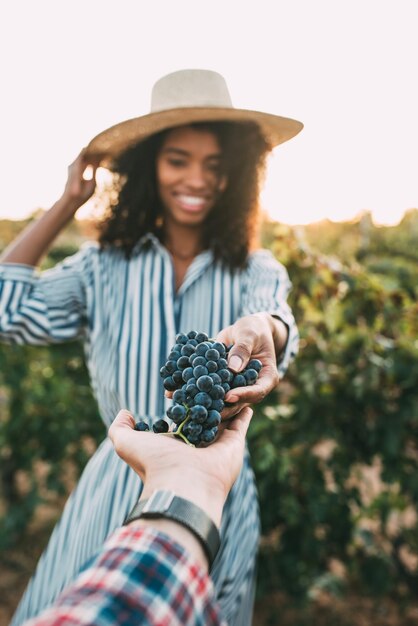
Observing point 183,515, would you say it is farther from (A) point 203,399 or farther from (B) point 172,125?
(B) point 172,125

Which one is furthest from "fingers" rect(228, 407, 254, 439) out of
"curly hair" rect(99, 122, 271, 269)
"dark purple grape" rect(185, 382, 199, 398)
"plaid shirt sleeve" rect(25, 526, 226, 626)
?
"curly hair" rect(99, 122, 271, 269)

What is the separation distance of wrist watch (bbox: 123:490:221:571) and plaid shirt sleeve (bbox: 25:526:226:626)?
0.03 metres

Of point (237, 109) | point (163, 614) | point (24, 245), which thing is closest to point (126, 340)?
point (24, 245)

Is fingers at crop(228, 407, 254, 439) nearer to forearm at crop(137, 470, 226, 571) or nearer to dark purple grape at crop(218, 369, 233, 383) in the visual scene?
dark purple grape at crop(218, 369, 233, 383)

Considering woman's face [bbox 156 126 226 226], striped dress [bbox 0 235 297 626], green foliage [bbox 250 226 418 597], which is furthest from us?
green foliage [bbox 250 226 418 597]

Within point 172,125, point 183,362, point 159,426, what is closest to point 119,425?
point 159,426

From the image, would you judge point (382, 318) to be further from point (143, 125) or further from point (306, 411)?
point (143, 125)

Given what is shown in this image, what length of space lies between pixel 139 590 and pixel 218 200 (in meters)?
1.77

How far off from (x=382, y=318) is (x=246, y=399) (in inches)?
71.6

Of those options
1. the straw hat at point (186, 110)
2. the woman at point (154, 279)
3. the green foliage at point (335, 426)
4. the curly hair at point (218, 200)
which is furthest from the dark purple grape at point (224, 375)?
the green foliage at point (335, 426)

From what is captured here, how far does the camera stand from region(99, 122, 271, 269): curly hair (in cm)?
215

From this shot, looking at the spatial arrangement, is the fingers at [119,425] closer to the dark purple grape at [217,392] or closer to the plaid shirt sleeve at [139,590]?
the dark purple grape at [217,392]

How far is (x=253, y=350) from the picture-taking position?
142 centimetres

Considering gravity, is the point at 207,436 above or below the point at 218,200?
below
